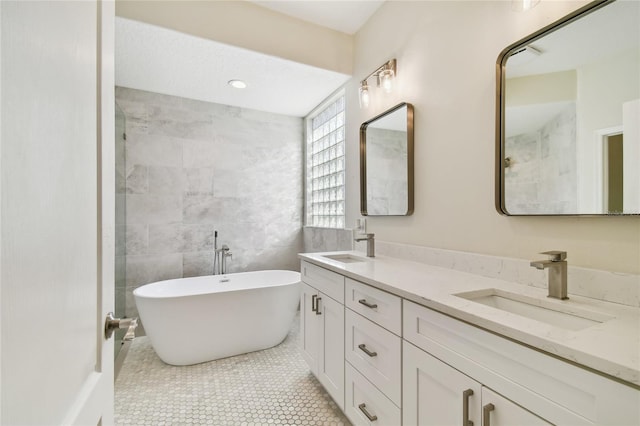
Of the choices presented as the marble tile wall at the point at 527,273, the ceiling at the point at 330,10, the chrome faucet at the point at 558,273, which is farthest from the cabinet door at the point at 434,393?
the ceiling at the point at 330,10

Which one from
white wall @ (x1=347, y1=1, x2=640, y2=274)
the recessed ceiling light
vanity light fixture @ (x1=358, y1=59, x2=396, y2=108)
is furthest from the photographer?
the recessed ceiling light

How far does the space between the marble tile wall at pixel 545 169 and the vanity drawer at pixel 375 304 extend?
0.69 meters

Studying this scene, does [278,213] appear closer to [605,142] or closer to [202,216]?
[202,216]

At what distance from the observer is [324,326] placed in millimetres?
1768

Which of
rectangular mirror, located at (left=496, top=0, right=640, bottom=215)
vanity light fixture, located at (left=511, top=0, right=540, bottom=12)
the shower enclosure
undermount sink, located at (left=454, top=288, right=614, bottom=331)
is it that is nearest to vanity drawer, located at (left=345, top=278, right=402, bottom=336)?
undermount sink, located at (left=454, top=288, right=614, bottom=331)

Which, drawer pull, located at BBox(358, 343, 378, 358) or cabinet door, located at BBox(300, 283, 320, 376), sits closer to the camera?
drawer pull, located at BBox(358, 343, 378, 358)

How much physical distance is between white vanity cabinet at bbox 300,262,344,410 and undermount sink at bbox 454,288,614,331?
701 mm

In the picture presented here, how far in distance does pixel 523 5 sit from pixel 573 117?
0.54 metres

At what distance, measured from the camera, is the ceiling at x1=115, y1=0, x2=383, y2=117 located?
2.12m

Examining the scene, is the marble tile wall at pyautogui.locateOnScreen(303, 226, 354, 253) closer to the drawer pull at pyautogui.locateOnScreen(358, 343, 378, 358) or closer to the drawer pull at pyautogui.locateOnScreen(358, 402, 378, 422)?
the drawer pull at pyautogui.locateOnScreen(358, 343, 378, 358)

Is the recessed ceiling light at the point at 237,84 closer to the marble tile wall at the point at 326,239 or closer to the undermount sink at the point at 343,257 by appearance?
the marble tile wall at the point at 326,239

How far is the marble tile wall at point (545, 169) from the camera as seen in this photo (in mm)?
1075

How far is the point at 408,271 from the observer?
58.9 inches

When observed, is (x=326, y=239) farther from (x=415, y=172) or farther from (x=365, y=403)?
(x=365, y=403)
